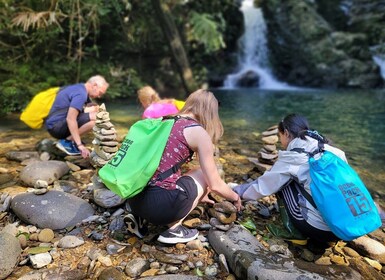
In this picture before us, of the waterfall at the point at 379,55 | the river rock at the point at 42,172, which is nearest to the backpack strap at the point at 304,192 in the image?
the river rock at the point at 42,172

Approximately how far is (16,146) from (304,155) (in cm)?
494

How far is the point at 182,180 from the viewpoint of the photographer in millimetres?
2920

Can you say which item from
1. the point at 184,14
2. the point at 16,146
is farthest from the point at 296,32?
the point at 16,146

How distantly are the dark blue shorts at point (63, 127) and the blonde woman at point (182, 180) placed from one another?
2575mm

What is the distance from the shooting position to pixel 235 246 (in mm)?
2775

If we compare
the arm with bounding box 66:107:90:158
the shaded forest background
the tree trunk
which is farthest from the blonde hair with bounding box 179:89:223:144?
the tree trunk

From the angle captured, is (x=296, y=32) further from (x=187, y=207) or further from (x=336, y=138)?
(x=187, y=207)

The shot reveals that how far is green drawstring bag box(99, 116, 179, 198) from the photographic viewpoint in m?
2.64

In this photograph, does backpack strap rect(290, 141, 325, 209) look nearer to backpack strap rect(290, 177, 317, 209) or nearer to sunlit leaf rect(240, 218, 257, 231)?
backpack strap rect(290, 177, 317, 209)

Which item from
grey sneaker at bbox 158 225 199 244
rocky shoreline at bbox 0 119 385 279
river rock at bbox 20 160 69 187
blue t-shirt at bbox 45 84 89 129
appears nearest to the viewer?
rocky shoreline at bbox 0 119 385 279

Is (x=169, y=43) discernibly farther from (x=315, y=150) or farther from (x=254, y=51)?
(x=254, y=51)

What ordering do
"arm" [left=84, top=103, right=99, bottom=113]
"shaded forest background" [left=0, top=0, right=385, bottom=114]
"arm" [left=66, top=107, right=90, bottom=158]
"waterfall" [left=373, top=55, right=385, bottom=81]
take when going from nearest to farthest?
1. "arm" [left=66, top=107, right=90, bottom=158]
2. "arm" [left=84, top=103, right=99, bottom=113]
3. "shaded forest background" [left=0, top=0, right=385, bottom=114]
4. "waterfall" [left=373, top=55, right=385, bottom=81]

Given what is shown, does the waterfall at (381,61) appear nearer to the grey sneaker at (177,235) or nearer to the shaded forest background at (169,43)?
the shaded forest background at (169,43)

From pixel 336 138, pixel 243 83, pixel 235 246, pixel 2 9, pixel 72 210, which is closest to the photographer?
pixel 235 246
